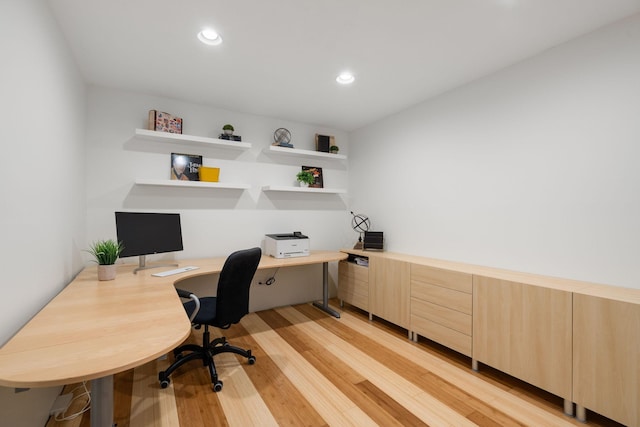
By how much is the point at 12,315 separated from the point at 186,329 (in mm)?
814

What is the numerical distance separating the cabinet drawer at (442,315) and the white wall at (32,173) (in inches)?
105

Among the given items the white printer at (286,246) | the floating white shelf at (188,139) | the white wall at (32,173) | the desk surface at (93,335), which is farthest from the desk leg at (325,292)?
the white wall at (32,173)

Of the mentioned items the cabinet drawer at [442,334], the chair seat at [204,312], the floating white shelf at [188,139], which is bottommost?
the cabinet drawer at [442,334]

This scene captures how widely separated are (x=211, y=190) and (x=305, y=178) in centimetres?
121

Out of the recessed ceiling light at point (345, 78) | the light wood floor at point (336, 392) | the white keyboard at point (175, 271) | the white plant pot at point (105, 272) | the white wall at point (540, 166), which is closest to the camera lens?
the light wood floor at point (336, 392)

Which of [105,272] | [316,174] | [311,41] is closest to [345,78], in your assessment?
[311,41]

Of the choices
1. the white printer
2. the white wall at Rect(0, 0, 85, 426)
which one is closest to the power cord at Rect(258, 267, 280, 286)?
the white printer

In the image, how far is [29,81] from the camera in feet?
4.81

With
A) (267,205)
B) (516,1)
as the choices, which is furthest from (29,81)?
(516,1)

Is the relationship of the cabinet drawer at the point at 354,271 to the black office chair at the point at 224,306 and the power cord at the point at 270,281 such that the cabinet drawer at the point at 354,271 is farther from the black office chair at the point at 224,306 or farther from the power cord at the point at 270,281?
the black office chair at the point at 224,306

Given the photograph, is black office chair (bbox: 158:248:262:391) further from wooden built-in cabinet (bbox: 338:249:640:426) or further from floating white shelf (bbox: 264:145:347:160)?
floating white shelf (bbox: 264:145:347:160)

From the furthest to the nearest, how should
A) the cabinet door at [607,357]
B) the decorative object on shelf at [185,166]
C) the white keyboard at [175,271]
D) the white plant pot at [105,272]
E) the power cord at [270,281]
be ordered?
the power cord at [270,281] < the decorative object on shelf at [185,166] < the white keyboard at [175,271] < the white plant pot at [105,272] < the cabinet door at [607,357]

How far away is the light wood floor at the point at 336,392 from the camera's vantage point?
179 cm

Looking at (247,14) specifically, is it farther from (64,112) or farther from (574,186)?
(574,186)
